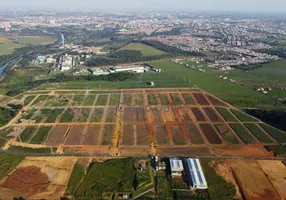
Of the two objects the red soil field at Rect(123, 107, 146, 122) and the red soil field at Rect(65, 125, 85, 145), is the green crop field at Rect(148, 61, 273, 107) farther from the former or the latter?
the red soil field at Rect(65, 125, 85, 145)

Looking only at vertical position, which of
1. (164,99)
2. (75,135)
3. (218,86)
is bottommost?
(75,135)

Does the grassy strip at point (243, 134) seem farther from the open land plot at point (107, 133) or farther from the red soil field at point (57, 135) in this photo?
the red soil field at point (57, 135)

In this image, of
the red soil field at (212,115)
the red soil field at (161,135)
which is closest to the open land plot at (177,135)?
the red soil field at (161,135)

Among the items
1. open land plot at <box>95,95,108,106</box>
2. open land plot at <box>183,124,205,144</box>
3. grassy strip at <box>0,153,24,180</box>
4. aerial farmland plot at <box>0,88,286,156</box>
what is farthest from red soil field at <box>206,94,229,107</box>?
grassy strip at <box>0,153,24,180</box>

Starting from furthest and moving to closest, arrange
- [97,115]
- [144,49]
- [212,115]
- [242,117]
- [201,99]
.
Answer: [144,49]
[201,99]
[212,115]
[97,115]
[242,117]

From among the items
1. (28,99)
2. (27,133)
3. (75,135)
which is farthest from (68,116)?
(28,99)

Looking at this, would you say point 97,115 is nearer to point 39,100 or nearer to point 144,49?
point 39,100
